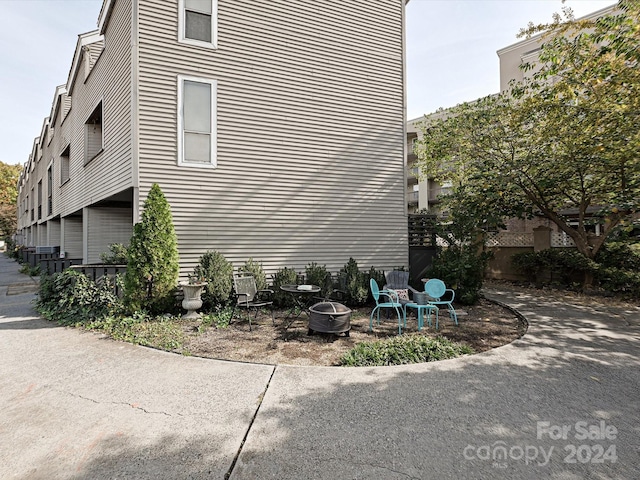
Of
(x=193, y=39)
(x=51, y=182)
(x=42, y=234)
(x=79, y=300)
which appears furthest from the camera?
(x=42, y=234)

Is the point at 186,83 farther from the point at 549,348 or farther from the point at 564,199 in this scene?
the point at 564,199

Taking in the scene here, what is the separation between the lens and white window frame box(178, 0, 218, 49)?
23.4ft

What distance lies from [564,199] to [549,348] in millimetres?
7804

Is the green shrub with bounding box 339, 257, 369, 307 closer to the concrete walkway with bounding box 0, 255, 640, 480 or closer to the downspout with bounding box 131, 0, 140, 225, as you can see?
the concrete walkway with bounding box 0, 255, 640, 480

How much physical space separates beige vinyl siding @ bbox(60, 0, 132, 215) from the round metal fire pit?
16.1 ft

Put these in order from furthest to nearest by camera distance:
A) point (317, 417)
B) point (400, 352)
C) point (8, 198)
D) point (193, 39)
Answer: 1. point (8, 198)
2. point (193, 39)
3. point (400, 352)
4. point (317, 417)

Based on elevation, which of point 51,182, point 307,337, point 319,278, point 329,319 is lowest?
point 307,337

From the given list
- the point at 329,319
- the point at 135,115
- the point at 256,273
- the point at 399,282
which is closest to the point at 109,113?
the point at 135,115

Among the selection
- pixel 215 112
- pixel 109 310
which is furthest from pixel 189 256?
pixel 215 112

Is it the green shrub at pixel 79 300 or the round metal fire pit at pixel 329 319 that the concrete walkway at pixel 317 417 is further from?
the green shrub at pixel 79 300

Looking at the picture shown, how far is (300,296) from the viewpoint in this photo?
7387 mm

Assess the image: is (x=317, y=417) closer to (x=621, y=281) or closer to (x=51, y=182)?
(x=621, y=281)

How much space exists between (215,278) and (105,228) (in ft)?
19.9

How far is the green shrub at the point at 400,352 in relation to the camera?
4.26 meters
